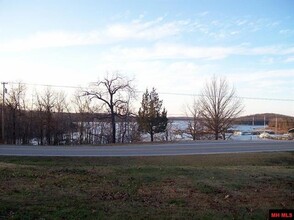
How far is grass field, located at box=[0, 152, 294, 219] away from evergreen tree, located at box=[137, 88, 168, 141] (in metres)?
30.6

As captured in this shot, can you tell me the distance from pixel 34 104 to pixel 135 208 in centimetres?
4334

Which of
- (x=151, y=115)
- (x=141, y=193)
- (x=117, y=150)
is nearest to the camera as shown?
(x=141, y=193)

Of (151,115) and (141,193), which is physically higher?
(151,115)

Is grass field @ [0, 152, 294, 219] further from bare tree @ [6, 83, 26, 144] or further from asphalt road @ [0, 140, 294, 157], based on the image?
bare tree @ [6, 83, 26, 144]

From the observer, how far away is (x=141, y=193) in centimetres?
738

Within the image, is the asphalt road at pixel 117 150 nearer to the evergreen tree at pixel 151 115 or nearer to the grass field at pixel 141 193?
the grass field at pixel 141 193

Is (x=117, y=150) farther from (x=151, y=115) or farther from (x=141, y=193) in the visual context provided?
(x=151, y=115)

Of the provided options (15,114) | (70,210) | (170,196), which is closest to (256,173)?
(170,196)

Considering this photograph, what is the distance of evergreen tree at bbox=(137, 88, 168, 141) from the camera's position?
41.6 m

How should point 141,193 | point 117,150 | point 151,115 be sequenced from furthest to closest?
point 151,115, point 117,150, point 141,193

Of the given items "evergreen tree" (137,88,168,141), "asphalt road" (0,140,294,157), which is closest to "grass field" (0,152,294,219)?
"asphalt road" (0,140,294,157)

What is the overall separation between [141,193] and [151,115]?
3427 centimetres

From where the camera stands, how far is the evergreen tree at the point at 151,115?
4156 cm

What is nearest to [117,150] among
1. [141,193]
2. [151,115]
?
[141,193]
